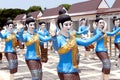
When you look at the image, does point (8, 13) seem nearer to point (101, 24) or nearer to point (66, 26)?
point (101, 24)

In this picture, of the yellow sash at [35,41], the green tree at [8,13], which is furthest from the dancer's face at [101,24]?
the green tree at [8,13]

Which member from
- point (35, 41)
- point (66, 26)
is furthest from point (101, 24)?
point (66, 26)

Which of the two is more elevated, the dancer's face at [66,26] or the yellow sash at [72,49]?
the dancer's face at [66,26]

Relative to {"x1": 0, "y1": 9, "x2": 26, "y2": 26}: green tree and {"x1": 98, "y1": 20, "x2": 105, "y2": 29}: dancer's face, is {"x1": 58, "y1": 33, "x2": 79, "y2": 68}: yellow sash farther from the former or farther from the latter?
{"x1": 0, "y1": 9, "x2": 26, "y2": 26}: green tree

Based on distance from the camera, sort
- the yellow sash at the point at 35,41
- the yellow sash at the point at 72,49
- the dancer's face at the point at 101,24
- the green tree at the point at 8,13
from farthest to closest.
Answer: the green tree at the point at 8,13 < the dancer's face at the point at 101,24 < the yellow sash at the point at 35,41 < the yellow sash at the point at 72,49

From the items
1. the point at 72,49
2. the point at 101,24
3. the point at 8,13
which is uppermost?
the point at 8,13

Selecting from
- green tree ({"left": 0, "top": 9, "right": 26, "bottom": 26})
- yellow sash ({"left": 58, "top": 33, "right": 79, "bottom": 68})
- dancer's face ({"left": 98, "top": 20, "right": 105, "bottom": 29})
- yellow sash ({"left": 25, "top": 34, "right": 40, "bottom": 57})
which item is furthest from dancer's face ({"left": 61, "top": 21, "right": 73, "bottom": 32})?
green tree ({"left": 0, "top": 9, "right": 26, "bottom": 26})

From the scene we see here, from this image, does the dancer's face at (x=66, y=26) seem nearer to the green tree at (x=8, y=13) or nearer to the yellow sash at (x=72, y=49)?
the yellow sash at (x=72, y=49)

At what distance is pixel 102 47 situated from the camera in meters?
7.97

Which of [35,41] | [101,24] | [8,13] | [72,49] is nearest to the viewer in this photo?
[72,49]

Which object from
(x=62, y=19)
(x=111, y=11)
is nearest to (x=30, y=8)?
(x=111, y=11)

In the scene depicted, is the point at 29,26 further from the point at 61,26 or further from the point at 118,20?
the point at 118,20

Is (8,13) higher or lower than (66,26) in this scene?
higher

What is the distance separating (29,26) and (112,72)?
490 centimetres
